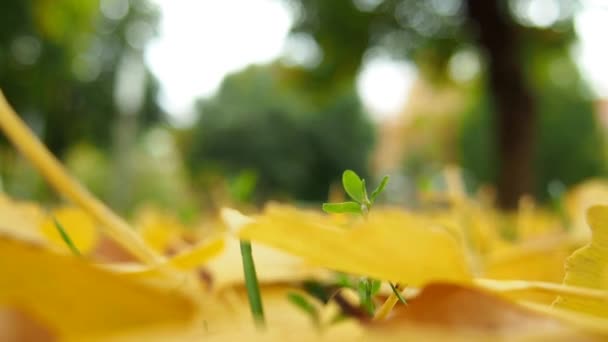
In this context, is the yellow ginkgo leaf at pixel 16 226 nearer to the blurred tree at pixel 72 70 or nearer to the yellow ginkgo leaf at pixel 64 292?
the yellow ginkgo leaf at pixel 64 292

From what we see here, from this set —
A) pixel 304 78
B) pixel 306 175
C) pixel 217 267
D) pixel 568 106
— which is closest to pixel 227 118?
pixel 306 175

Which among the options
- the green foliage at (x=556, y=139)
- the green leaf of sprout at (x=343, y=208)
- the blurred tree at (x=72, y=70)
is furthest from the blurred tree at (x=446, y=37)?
the green leaf of sprout at (x=343, y=208)

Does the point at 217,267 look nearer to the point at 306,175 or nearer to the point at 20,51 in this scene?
the point at 20,51

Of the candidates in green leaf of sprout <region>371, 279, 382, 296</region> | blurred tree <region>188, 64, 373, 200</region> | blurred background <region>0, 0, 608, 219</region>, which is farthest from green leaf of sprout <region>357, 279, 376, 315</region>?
blurred tree <region>188, 64, 373, 200</region>

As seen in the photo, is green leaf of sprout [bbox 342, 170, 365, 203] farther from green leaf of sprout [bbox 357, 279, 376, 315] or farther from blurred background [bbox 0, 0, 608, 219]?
blurred background [bbox 0, 0, 608, 219]

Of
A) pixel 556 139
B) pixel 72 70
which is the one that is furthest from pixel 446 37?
pixel 72 70

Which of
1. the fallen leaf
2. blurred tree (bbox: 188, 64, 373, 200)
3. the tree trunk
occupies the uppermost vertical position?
blurred tree (bbox: 188, 64, 373, 200)
